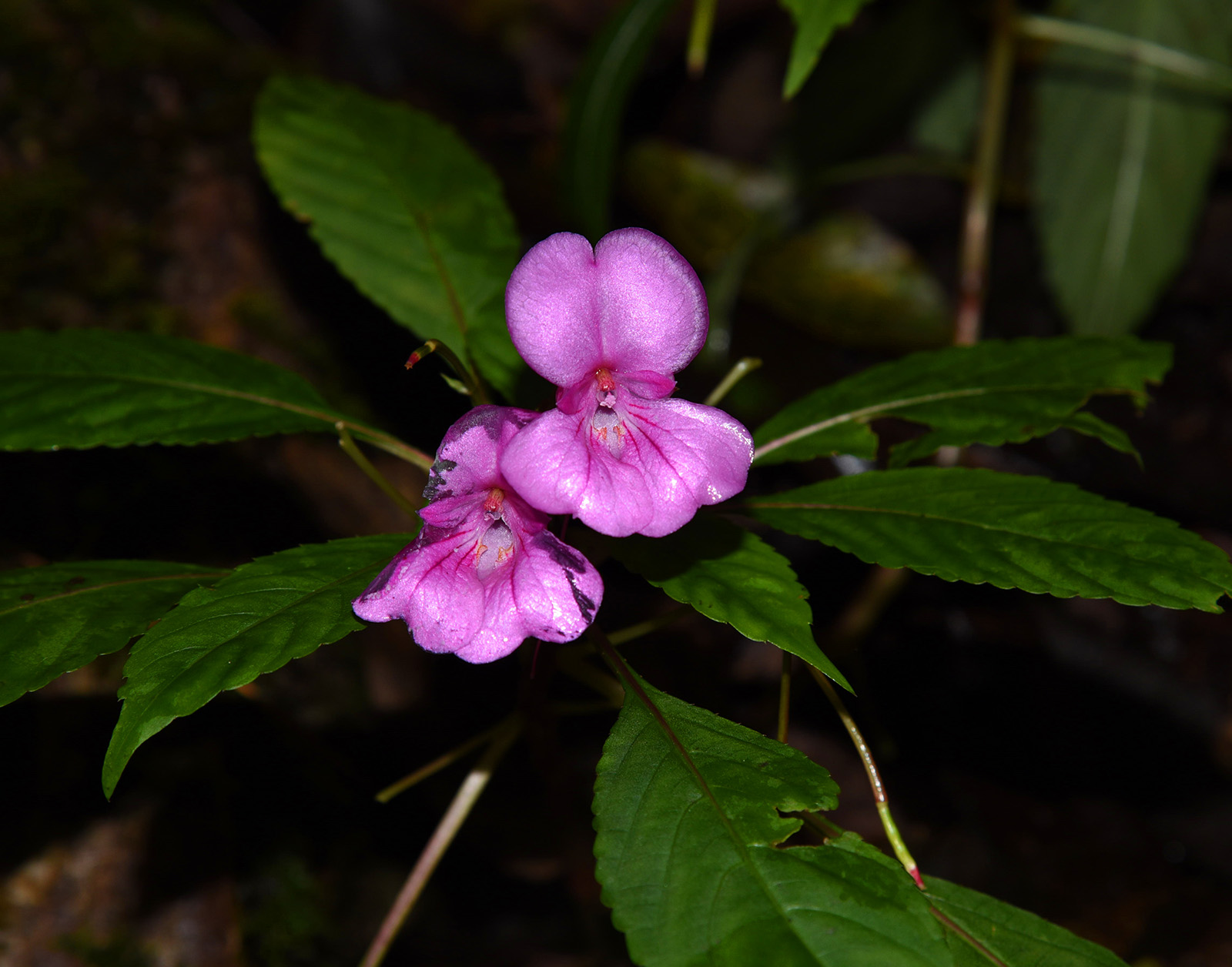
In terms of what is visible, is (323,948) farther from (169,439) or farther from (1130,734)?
(1130,734)

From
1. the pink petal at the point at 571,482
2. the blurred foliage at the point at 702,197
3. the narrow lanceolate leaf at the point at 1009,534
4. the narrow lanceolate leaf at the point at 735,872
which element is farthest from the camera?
the blurred foliage at the point at 702,197

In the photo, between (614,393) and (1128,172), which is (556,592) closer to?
(614,393)

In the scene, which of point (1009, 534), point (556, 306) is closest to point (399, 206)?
point (556, 306)

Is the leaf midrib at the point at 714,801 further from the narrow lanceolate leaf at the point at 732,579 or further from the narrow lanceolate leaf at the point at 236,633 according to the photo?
the narrow lanceolate leaf at the point at 236,633

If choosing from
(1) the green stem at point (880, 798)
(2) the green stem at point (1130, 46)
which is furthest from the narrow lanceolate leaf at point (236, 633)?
(2) the green stem at point (1130, 46)

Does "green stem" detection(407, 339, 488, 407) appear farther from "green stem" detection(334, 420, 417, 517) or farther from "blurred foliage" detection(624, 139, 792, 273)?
"blurred foliage" detection(624, 139, 792, 273)

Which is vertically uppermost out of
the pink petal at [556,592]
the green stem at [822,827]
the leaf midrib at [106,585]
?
the pink petal at [556,592]

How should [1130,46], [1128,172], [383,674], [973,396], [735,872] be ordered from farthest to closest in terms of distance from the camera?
[1128,172] → [1130,46] → [383,674] → [973,396] → [735,872]
